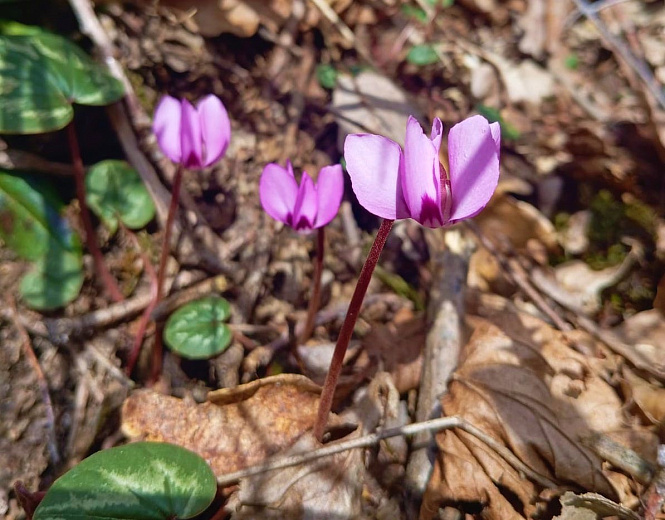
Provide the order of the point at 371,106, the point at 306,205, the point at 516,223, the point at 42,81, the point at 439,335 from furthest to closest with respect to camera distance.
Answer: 1. the point at 371,106
2. the point at 516,223
3. the point at 439,335
4. the point at 42,81
5. the point at 306,205

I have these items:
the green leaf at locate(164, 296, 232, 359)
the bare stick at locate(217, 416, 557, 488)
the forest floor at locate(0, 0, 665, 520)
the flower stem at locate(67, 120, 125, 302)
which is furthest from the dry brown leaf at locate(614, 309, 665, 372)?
the flower stem at locate(67, 120, 125, 302)

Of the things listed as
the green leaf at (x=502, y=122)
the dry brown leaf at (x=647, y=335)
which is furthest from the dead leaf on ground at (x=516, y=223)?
the green leaf at (x=502, y=122)

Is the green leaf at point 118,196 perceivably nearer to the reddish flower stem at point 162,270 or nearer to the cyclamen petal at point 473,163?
the reddish flower stem at point 162,270

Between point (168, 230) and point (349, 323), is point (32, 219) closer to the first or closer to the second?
point (168, 230)

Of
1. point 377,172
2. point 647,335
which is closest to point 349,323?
point 377,172

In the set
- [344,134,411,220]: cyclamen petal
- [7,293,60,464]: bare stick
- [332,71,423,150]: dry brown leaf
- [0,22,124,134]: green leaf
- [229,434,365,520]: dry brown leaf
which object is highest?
[344,134,411,220]: cyclamen petal

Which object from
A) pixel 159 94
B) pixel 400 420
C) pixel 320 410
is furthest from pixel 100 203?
pixel 400 420

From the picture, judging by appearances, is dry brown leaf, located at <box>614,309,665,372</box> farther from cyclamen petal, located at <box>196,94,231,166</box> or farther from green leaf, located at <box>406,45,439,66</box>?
green leaf, located at <box>406,45,439,66</box>
